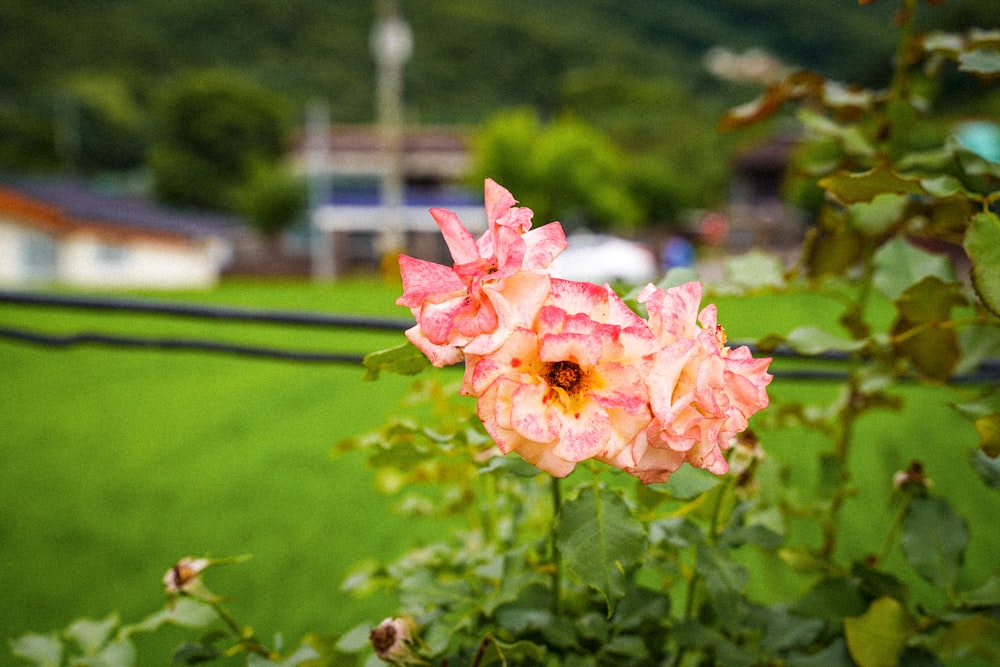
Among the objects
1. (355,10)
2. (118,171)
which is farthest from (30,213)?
(355,10)

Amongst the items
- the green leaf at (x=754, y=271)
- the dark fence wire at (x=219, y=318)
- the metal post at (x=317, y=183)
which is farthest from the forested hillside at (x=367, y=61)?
the green leaf at (x=754, y=271)

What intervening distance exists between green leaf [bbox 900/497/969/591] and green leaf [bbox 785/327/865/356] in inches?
5.9

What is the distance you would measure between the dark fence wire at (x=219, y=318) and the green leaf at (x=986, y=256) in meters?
0.28

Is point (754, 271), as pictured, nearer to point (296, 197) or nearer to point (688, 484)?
point (688, 484)

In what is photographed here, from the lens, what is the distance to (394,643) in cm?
48

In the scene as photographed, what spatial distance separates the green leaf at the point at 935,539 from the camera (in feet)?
1.94

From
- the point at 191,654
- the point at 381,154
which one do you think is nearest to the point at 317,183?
the point at 381,154

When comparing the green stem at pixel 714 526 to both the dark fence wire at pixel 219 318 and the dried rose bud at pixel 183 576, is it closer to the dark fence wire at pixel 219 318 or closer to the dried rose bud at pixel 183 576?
the dark fence wire at pixel 219 318

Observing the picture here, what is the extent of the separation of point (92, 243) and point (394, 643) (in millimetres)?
17406

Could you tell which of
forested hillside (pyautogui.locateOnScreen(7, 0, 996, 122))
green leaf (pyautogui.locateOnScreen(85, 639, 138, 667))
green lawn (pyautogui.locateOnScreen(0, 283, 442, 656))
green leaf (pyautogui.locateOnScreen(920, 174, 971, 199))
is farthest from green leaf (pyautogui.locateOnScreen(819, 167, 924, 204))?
forested hillside (pyautogui.locateOnScreen(7, 0, 996, 122))

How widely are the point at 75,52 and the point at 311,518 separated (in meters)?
44.4

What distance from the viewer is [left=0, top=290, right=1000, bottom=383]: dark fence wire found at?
2.66 feet

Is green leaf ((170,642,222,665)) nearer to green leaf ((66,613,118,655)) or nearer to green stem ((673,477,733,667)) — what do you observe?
green leaf ((66,613,118,655))

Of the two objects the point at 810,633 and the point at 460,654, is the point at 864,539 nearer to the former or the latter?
the point at 810,633
